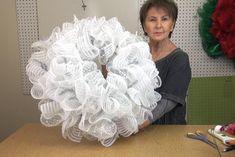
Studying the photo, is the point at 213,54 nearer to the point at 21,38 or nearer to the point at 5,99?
the point at 21,38

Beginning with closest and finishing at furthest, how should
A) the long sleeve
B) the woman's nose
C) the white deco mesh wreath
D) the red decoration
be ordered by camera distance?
the white deco mesh wreath → the long sleeve → the woman's nose → the red decoration

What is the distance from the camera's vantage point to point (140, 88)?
0.90m

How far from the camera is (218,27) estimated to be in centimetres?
183

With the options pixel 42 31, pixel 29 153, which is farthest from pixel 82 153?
pixel 42 31

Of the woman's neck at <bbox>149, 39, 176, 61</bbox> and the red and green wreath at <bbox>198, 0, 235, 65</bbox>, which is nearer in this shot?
the woman's neck at <bbox>149, 39, 176, 61</bbox>

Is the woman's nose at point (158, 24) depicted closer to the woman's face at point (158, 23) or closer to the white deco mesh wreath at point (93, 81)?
the woman's face at point (158, 23)

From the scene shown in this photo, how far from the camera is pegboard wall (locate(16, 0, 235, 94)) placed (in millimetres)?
1913

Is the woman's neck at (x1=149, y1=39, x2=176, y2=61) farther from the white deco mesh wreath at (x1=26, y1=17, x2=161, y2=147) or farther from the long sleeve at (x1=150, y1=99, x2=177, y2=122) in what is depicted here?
the white deco mesh wreath at (x1=26, y1=17, x2=161, y2=147)

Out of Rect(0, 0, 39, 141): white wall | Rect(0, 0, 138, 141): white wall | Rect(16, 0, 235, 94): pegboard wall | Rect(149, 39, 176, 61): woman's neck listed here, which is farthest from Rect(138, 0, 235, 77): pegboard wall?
Rect(0, 0, 39, 141): white wall

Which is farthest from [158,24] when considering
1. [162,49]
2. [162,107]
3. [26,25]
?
[26,25]

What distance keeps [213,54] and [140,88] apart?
1154mm

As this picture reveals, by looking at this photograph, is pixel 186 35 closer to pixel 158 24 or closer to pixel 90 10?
pixel 90 10

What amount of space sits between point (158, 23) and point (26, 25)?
3.46 feet

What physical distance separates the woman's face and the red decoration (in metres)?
0.69
